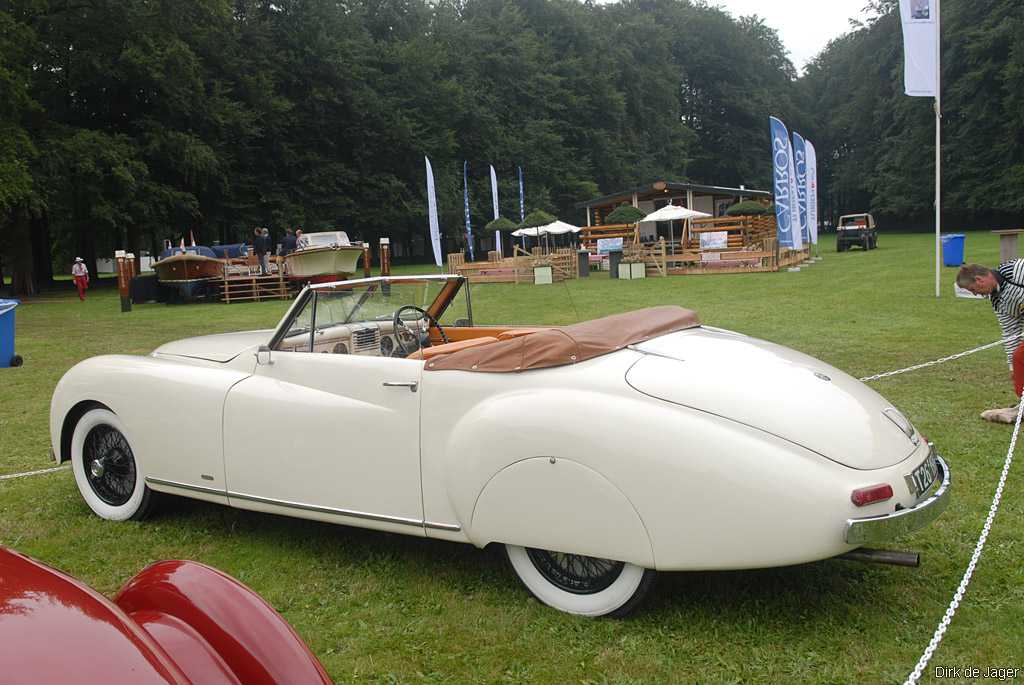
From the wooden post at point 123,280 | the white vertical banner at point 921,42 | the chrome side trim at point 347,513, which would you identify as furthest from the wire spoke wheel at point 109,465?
the wooden post at point 123,280

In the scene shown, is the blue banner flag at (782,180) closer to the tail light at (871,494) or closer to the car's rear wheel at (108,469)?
the car's rear wheel at (108,469)

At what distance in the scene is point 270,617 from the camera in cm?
212

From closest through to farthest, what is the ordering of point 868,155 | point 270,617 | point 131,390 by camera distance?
point 270,617 → point 131,390 → point 868,155

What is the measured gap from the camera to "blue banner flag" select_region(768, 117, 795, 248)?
969 inches

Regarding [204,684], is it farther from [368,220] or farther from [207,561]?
[368,220]

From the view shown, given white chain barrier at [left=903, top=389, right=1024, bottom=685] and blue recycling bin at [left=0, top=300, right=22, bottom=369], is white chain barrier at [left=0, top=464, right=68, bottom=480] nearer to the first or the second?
white chain barrier at [left=903, top=389, right=1024, bottom=685]

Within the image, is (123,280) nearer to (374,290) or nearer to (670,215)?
(374,290)

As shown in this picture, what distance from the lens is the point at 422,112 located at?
47125mm

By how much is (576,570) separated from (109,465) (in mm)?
3050

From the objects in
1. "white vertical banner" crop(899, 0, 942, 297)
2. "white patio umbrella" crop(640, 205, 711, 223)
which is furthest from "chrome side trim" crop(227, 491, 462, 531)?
"white patio umbrella" crop(640, 205, 711, 223)

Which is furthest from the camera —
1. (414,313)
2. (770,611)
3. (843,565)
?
(414,313)

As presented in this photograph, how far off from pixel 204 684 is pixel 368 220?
4387 cm

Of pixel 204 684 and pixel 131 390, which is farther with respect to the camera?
pixel 131 390

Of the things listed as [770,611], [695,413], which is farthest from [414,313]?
[770,611]
